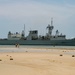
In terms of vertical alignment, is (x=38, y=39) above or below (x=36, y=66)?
above

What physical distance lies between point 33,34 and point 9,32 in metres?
17.8

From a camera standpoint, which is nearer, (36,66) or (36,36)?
(36,66)

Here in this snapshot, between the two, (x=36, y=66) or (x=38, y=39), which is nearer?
(x=36, y=66)

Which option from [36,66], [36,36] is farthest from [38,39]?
[36,66]

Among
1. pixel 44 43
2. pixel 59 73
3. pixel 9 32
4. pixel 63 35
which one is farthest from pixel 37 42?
pixel 59 73

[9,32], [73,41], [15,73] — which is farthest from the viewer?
[9,32]

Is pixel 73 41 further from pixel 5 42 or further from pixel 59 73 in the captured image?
pixel 59 73

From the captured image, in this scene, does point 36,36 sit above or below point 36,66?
above

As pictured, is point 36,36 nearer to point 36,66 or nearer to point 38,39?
point 38,39

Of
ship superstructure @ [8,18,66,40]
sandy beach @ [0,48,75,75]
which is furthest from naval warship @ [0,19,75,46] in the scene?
sandy beach @ [0,48,75,75]

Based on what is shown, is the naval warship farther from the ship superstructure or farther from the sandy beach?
the sandy beach

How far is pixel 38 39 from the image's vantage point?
159 m

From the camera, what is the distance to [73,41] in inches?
5925

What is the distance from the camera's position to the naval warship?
495ft
